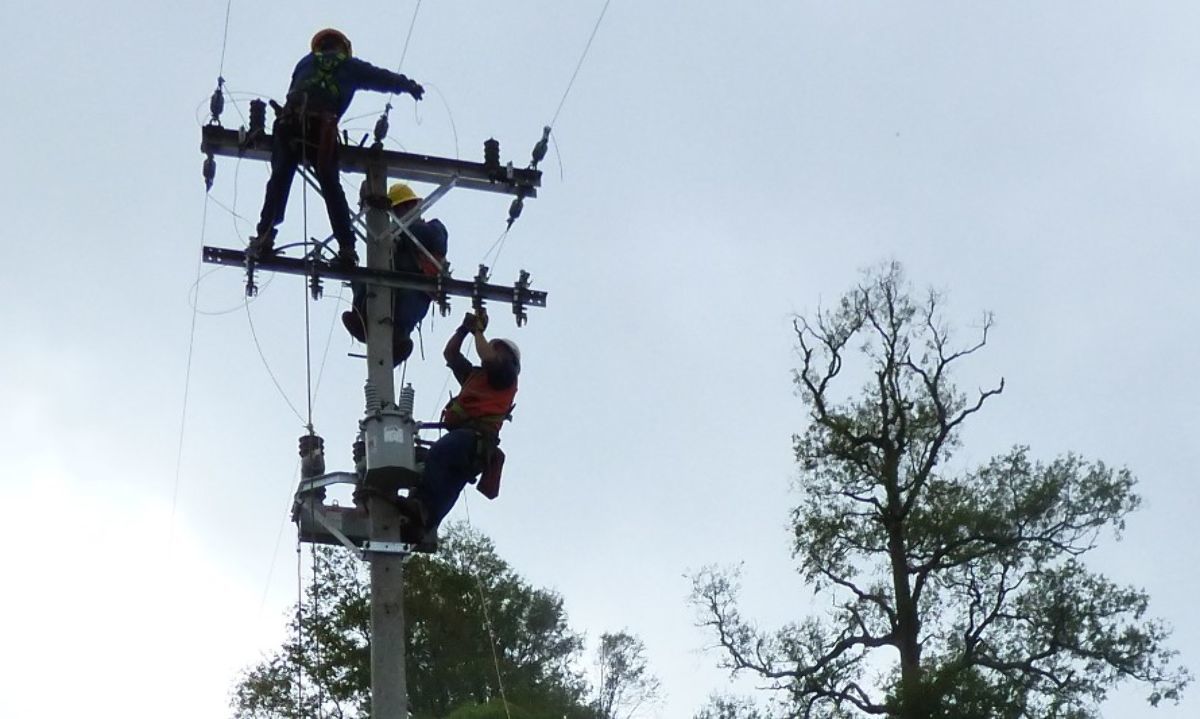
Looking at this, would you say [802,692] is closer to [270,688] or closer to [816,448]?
[816,448]

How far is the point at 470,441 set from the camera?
403 inches

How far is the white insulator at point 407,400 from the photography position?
993 cm

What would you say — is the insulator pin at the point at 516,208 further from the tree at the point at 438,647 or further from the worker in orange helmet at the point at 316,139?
the tree at the point at 438,647

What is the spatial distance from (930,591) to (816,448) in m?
3.03

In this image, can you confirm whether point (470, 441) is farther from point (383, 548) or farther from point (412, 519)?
point (383, 548)

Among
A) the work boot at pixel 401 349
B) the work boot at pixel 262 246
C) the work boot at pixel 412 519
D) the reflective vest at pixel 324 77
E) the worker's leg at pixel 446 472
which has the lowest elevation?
the work boot at pixel 412 519

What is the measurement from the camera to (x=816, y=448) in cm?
2844

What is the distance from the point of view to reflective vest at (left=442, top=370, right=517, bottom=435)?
10438 mm

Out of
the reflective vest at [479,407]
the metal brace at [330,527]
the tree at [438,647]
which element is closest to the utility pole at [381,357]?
the metal brace at [330,527]

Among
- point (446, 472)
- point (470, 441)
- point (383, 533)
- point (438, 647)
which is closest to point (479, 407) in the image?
point (470, 441)

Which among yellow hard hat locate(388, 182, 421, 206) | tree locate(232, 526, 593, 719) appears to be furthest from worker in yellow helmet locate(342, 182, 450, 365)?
tree locate(232, 526, 593, 719)

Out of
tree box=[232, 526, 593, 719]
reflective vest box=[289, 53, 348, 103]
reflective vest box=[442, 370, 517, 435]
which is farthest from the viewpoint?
tree box=[232, 526, 593, 719]

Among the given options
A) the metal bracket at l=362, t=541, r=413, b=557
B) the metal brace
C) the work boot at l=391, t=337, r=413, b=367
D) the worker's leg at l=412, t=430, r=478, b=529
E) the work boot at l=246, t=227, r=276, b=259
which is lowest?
the metal bracket at l=362, t=541, r=413, b=557

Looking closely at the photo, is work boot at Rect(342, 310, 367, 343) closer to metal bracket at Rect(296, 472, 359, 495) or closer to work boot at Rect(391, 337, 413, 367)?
work boot at Rect(391, 337, 413, 367)
